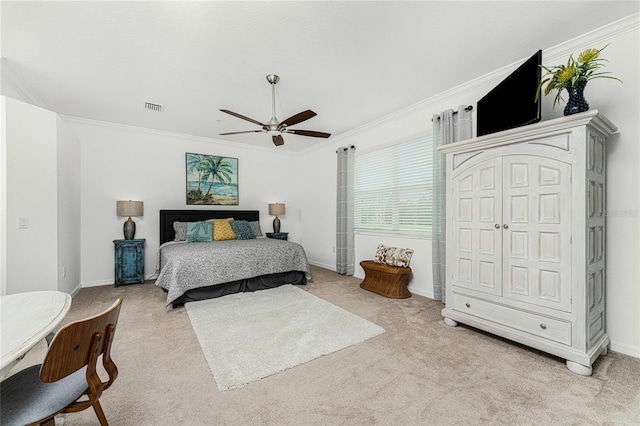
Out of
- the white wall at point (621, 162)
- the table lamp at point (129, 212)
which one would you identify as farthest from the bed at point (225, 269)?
the white wall at point (621, 162)

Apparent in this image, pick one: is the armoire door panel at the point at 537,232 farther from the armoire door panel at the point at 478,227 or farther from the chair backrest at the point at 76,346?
the chair backrest at the point at 76,346

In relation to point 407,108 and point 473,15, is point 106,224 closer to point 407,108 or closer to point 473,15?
point 407,108

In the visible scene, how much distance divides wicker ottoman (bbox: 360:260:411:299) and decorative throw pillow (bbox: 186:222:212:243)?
2752 millimetres

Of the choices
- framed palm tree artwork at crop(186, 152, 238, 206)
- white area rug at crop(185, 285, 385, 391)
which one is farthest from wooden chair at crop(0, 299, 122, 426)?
framed palm tree artwork at crop(186, 152, 238, 206)

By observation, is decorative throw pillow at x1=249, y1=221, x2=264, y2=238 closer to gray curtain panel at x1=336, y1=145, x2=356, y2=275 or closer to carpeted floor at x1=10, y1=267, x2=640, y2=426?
gray curtain panel at x1=336, y1=145, x2=356, y2=275

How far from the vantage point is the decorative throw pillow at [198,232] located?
15.1ft

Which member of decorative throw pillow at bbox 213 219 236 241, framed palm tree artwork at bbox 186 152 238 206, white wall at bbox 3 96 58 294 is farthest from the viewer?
framed palm tree artwork at bbox 186 152 238 206

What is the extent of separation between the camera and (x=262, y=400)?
5.64ft

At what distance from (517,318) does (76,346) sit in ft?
9.81

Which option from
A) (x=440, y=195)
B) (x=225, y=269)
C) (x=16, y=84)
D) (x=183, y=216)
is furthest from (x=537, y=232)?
(x=16, y=84)

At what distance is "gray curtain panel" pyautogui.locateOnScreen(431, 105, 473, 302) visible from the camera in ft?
11.2

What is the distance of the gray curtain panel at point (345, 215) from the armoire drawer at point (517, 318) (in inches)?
95.9

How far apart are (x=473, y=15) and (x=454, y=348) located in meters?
2.80

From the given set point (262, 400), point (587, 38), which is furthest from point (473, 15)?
point (262, 400)
